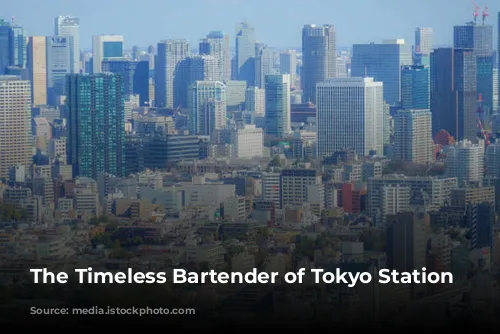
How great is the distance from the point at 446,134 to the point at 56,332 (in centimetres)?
1436

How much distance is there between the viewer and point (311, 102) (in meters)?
22.6

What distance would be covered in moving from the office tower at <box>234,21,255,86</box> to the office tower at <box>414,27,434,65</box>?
2096 mm

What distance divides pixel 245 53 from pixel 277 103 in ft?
3.92

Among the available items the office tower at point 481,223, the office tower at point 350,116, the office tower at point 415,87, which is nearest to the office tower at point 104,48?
the office tower at point 350,116

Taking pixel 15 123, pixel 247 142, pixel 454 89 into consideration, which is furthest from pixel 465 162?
pixel 454 89

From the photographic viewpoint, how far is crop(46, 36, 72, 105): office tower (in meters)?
19.7

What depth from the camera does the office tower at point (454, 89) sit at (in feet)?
67.1

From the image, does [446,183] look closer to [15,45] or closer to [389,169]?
[389,169]

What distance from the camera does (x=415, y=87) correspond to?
73.2ft

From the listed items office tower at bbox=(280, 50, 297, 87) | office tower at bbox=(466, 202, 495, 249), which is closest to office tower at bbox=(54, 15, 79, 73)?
office tower at bbox=(280, 50, 297, 87)

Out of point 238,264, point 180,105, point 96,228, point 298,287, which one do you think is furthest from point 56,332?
point 180,105

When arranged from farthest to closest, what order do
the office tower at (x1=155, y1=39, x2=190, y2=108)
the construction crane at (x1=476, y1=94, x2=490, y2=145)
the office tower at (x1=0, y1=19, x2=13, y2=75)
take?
the office tower at (x1=155, y1=39, x2=190, y2=108) < the office tower at (x1=0, y1=19, x2=13, y2=75) < the construction crane at (x1=476, y1=94, x2=490, y2=145)

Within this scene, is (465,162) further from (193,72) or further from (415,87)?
(193,72)

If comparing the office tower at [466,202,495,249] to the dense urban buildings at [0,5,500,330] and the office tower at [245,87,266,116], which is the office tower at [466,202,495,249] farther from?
the office tower at [245,87,266,116]
